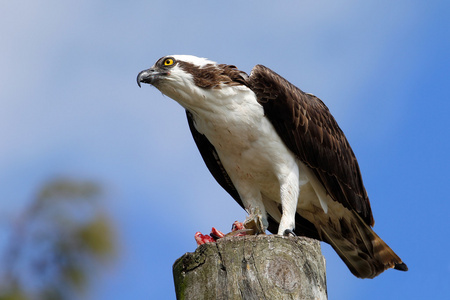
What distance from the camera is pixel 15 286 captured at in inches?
178

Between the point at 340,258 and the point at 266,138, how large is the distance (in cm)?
174

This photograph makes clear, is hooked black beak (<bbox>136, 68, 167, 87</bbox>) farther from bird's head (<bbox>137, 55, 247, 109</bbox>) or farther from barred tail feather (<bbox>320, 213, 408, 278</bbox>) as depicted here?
barred tail feather (<bbox>320, 213, 408, 278</bbox>)

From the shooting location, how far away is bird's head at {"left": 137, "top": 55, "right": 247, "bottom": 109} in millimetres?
6523

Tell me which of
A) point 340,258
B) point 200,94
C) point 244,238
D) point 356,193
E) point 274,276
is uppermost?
point 200,94

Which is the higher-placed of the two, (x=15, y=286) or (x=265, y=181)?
(x=265, y=181)

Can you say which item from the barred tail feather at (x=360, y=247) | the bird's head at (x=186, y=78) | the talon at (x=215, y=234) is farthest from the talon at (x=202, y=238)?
the barred tail feather at (x=360, y=247)

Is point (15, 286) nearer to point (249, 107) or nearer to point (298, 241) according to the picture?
point (298, 241)

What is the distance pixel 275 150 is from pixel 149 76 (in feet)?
4.52

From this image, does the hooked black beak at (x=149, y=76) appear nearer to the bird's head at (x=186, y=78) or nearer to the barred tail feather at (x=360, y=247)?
the bird's head at (x=186, y=78)

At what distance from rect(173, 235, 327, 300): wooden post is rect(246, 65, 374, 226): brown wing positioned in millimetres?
2110

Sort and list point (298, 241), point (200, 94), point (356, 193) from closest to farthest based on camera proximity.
A: point (298, 241) < point (200, 94) < point (356, 193)

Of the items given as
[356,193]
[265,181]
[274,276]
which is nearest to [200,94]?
[265,181]

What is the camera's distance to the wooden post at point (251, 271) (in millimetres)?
4359

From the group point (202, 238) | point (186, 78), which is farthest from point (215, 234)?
point (186, 78)
